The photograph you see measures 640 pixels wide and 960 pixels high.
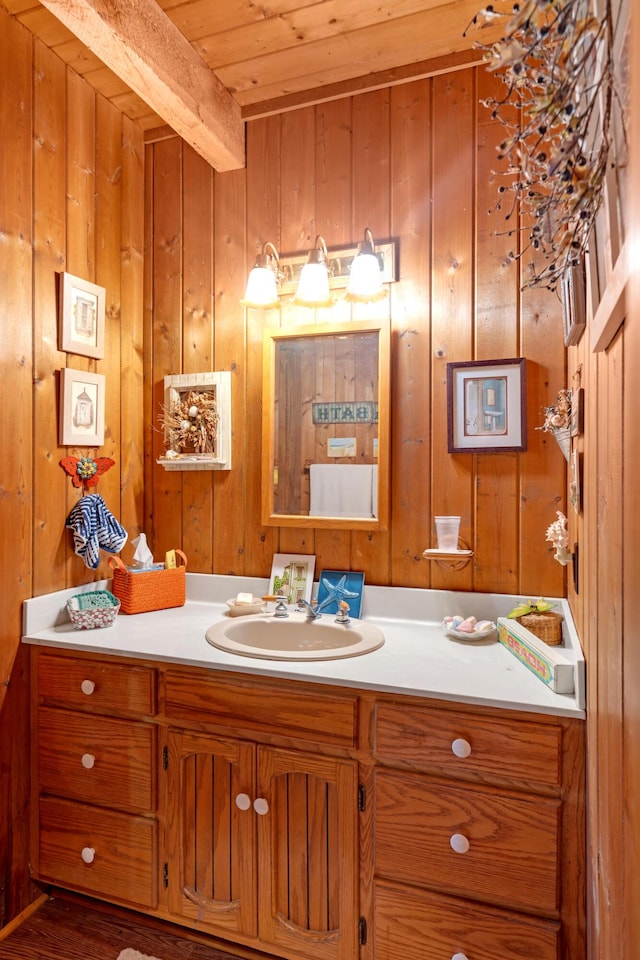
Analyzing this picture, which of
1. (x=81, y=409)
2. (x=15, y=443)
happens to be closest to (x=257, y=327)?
(x=81, y=409)

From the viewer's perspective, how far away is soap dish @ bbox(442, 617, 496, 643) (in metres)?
1.66

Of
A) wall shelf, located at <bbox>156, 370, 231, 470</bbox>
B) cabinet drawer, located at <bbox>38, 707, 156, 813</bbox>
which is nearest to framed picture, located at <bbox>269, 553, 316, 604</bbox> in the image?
wall shelf, located at <bbox>156, 370, 231, 470</bbox>

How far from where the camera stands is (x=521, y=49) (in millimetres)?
615

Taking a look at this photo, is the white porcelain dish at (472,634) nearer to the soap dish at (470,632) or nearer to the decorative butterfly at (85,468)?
the soap dish at (470,632)

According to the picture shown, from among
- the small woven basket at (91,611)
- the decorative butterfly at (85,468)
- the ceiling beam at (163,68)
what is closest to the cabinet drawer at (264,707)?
the small woven basket at (91,611)

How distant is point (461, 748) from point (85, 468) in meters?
1.44

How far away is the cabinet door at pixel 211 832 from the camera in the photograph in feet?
4.98

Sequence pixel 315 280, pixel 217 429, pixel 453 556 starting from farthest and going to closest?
pixel 217 429 → pixel 315 280 → pixel 453 556

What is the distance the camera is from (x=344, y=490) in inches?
77.9

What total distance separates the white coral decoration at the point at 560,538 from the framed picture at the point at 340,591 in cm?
63

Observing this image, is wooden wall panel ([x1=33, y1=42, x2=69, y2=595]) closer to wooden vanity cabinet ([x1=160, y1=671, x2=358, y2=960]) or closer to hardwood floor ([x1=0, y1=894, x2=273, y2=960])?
wooden vanity cabinet ([x1=160, y1=671, x2=358, y2=960])

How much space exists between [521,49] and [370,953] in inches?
69.5

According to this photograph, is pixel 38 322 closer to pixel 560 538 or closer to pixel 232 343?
pixel 232 343

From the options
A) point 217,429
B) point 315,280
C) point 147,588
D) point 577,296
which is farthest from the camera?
point 217,429
